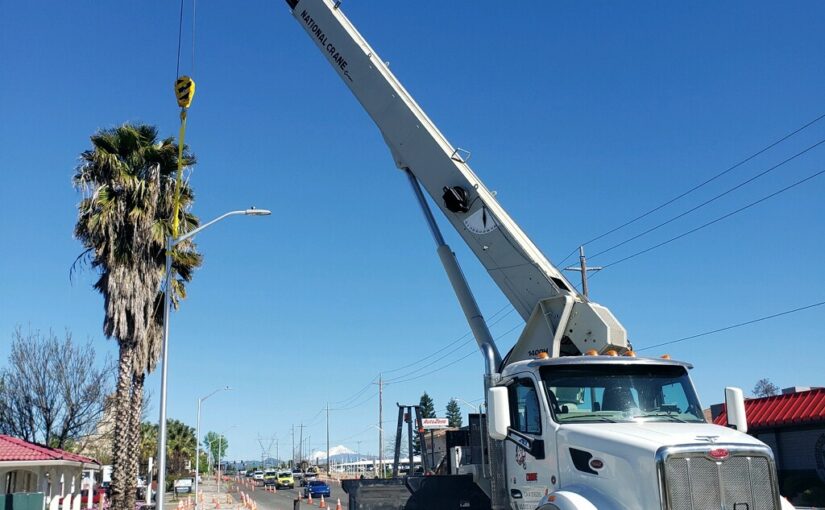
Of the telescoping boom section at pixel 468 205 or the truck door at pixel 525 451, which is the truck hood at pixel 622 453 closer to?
the truck door at pixel 525 451

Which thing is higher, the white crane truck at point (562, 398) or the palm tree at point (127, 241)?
the palm tree at point (127, 241)

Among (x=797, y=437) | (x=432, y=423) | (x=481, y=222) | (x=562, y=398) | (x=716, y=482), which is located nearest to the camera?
(x=716, y=482)

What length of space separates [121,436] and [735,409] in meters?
22.9

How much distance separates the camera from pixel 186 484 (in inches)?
2530

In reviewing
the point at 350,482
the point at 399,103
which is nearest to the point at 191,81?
the point at 399,103

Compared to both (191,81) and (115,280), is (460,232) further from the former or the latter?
(115,280)

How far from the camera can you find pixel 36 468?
26.5m

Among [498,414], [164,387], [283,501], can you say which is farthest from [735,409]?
[283,501]

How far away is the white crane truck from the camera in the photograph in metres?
7.13

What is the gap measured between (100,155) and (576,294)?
22.5m

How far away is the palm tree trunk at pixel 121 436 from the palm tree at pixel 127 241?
32 mm

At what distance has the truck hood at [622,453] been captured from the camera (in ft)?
23.2

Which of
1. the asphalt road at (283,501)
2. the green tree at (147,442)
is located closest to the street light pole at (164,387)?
the asphalt road at (283,501)

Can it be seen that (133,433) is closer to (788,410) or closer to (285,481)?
(788,410)
